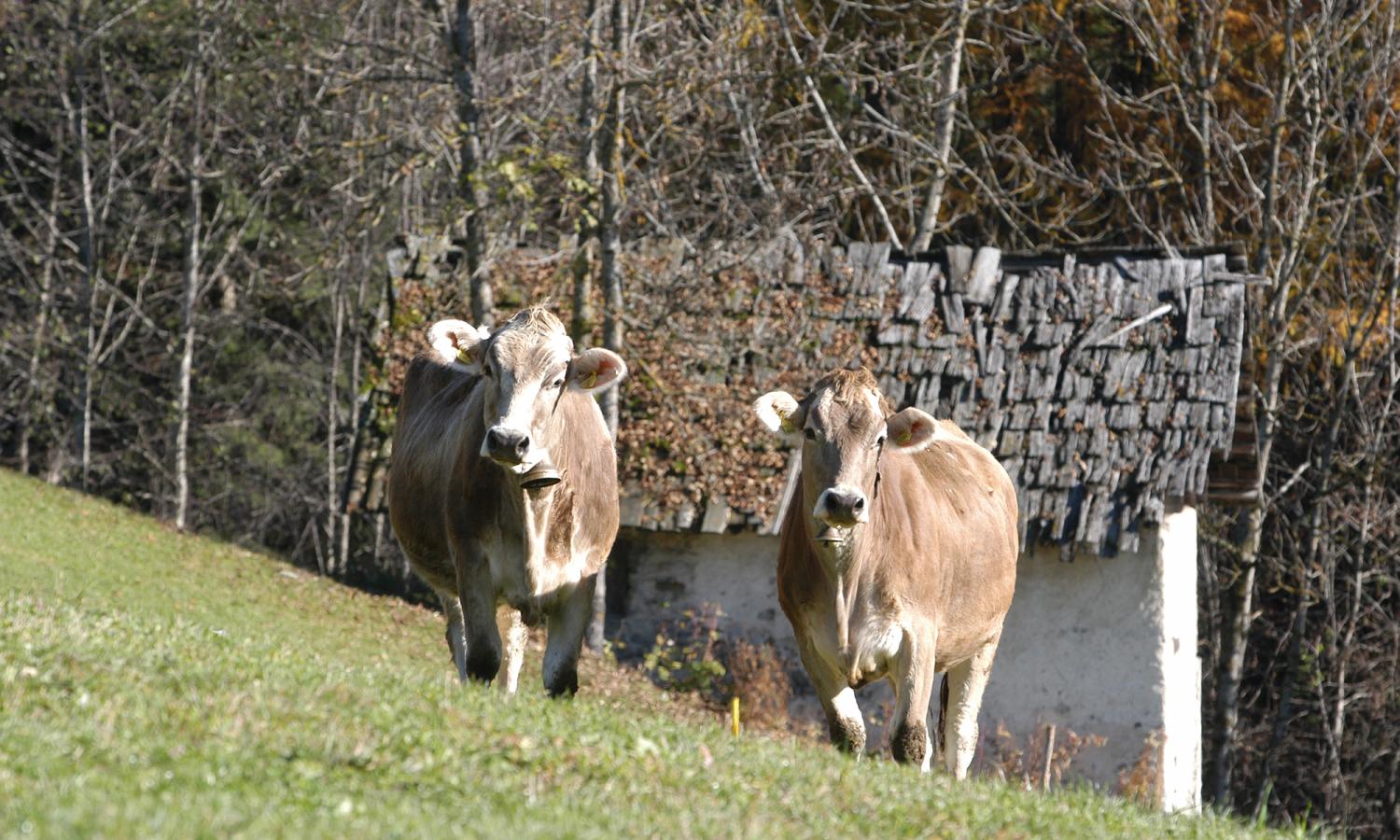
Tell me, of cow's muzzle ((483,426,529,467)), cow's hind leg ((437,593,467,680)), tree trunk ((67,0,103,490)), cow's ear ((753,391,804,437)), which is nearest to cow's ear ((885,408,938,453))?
cow's ear ((753,391,804,437))

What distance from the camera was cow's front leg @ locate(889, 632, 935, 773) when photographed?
354 inches

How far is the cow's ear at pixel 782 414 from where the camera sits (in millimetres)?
9141

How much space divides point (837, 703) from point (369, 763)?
3.59m

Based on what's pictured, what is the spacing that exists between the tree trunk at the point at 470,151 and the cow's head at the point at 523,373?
344 inches

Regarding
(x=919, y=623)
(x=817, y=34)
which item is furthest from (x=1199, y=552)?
(x=919, y=623)

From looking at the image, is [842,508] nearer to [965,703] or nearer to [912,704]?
[912,704]

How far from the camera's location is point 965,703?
1070 cm

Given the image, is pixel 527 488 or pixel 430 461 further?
pixel 430 461

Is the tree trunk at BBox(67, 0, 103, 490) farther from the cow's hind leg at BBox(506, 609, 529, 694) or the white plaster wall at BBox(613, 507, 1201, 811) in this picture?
the cow's hind leg at BBox(506, 609, 529, 694)

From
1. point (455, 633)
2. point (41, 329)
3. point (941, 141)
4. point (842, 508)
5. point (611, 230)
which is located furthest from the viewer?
point (41, 329)

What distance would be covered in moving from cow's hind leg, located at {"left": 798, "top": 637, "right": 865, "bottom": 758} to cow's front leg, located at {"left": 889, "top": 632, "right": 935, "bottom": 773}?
191 millimetres

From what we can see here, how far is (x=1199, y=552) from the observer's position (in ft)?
79.4

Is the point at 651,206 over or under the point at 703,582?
over

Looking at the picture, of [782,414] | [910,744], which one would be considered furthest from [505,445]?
[910,744]
